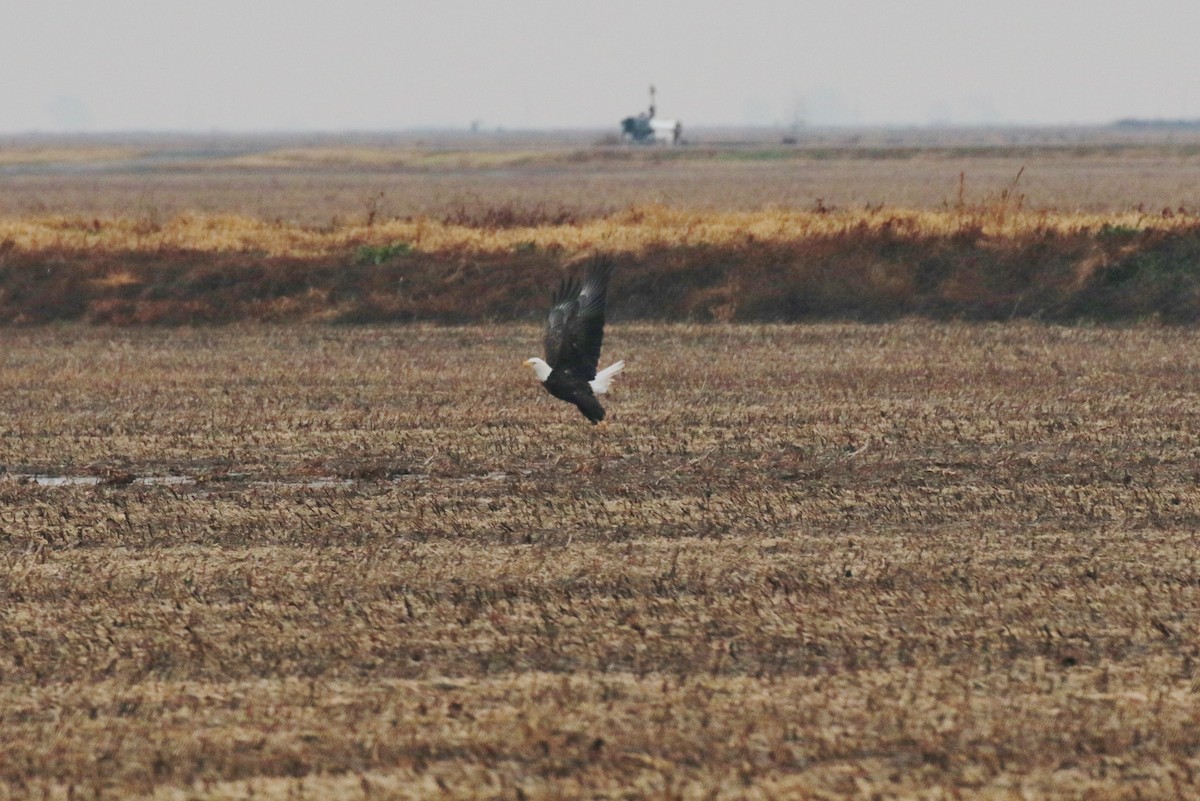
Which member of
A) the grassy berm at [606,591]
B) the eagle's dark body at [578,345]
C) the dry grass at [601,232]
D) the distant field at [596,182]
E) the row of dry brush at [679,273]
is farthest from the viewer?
the distant field at [596,182]

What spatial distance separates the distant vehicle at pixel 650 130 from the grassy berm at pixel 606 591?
119575mm

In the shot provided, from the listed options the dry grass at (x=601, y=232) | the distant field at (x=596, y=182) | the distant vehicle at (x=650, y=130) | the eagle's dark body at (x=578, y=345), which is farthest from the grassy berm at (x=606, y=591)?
the distant vehicle at (x=650, y=130)

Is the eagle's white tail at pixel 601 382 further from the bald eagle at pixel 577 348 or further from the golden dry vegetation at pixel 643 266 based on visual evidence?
the golden dry vegetation at pixel 643 266

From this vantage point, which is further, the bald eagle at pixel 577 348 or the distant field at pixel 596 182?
the distant field at pixel 596 182

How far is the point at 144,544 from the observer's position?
9.14 metres

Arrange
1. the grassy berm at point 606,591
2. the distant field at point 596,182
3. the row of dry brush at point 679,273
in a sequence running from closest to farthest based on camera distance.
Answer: the grassy berm at point 606,591 < the row of dry brush at point 679,273 < the distant field at point 596,182

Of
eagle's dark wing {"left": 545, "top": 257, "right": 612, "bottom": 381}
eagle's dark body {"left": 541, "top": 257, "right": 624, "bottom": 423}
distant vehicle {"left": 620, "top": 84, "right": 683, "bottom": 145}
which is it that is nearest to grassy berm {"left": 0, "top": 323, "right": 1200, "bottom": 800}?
eagle's dark body {"left": 541, "top": 257, "right": 624, "bottom": 423}

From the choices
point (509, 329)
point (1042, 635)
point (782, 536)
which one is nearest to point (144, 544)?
point (782, 536)

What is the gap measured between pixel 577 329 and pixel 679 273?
929 cm

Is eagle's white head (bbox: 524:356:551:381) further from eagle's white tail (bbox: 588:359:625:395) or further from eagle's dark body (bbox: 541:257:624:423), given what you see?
eagle's white tail (bbox: 588:359:625:395)

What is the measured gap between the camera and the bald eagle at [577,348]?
12336 millimetres

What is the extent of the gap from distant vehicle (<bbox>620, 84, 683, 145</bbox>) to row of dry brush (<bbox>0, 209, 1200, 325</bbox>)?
11027cm

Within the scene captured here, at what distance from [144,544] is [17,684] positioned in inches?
93.0

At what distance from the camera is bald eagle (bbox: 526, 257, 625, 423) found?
12.3 m
